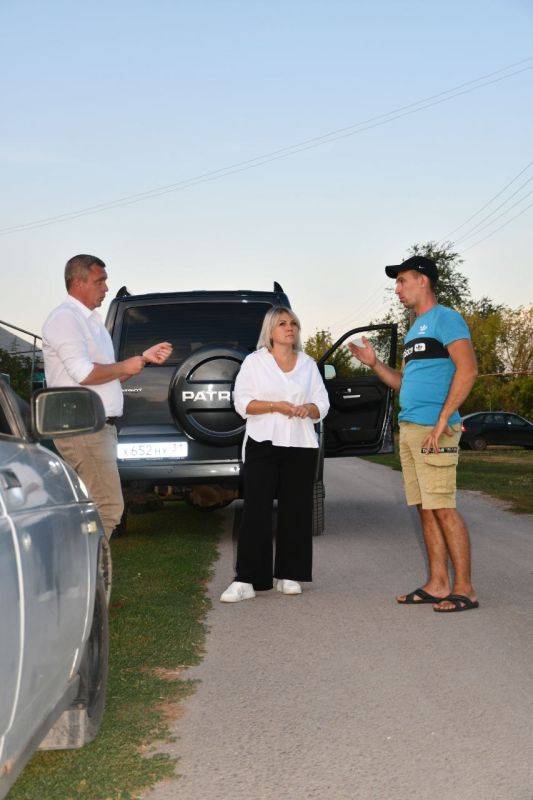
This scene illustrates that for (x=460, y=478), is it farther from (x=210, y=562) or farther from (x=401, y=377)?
(x=401, y=377)

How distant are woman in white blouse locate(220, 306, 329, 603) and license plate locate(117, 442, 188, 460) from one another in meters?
2.03

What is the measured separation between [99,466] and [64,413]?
8.91ft

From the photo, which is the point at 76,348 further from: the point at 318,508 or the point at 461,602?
the point at 318,508

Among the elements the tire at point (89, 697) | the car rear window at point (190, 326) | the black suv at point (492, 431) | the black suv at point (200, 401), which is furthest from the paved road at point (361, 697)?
the black suv at point (492, 431)

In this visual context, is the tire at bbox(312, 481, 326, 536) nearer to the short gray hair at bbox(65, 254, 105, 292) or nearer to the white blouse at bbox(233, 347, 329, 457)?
the white blouse at bbox(233, 347, 329, 457)

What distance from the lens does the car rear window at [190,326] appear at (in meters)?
10.1

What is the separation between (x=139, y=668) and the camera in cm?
534

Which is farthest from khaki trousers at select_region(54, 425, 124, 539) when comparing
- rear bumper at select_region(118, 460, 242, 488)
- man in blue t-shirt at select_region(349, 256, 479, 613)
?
rear bumper at select_region(118, 460, 242, 488)

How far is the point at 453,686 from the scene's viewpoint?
4.96 meters

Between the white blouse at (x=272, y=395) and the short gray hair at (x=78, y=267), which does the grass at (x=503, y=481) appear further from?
the short gray hair at (x=78, y=267)

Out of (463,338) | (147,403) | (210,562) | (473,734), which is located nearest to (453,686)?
(473,734)

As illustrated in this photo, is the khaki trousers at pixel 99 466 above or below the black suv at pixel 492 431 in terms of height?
above

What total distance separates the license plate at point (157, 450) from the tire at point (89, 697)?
16.8ft

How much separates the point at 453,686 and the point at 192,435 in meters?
4.81
